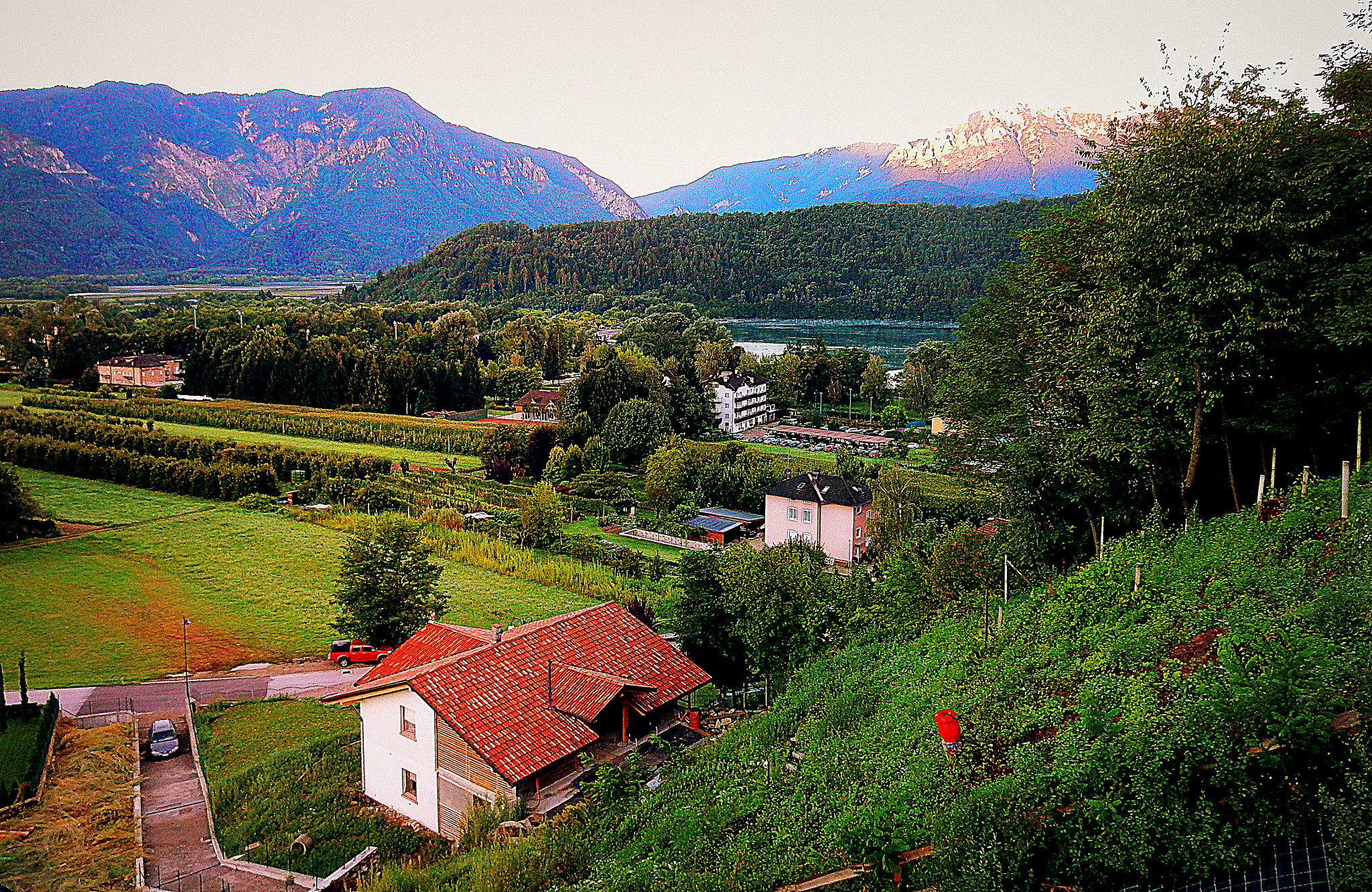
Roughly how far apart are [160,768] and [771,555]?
39.4 ft

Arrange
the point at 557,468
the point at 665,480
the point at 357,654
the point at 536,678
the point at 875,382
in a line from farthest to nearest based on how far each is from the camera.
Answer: the point at 875,382 < the point at 557,468 < the point at 665,480 < the point at 357,654 < the point at 536,678

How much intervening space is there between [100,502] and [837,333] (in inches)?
4058

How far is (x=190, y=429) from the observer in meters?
56.2

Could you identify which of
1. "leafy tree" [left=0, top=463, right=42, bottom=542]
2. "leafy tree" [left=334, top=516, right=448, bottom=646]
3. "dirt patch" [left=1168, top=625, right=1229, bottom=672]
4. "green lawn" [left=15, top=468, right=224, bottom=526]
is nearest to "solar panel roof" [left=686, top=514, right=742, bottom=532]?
"leafy tree" [left=334, top=516, right=448, bottom=646]

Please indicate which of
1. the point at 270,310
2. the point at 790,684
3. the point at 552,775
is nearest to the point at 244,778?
the point at 552,775

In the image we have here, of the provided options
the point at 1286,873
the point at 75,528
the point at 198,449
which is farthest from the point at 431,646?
the point at 198,449

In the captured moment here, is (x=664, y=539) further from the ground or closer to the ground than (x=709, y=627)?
closer to the ground

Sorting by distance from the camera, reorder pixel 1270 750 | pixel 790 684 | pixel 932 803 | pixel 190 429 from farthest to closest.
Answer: pixel 190 429
pixel 790 684
pixel 932 803
pixel 1270 750

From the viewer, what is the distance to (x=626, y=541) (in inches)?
1432

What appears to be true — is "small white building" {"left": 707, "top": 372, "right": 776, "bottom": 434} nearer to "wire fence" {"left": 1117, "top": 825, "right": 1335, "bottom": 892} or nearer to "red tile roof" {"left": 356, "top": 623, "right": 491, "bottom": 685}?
"red tile roof" {"left": 356, "top": 623, "right": 491, "bottom": 685}

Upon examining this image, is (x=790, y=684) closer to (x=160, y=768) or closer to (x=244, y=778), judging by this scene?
(x=244, y=778)

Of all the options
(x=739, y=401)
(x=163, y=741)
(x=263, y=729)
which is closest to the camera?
(x=163, y=741)

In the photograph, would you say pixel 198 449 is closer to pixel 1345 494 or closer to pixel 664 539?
pixel 664 539

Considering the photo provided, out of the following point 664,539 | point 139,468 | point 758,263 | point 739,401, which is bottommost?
point 664,539
